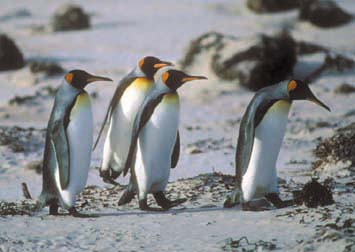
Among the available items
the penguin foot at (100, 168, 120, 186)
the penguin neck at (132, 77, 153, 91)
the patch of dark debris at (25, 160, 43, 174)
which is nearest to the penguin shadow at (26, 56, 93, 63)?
the patch of dark debris at (25, 160, 43, 174)

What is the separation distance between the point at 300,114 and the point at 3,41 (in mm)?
7561

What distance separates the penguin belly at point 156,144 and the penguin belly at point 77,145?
49 cm

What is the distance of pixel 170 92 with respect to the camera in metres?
6.80

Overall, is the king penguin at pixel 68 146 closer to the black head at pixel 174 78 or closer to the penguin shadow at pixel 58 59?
the black head at pixel 174 78

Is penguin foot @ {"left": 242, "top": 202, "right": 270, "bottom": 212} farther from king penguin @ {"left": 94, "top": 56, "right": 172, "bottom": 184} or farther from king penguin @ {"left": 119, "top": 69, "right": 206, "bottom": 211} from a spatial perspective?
king penguin @ {"left": 94, "top": 56, "right": 172, "bottom": 184}

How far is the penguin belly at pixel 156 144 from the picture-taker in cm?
679

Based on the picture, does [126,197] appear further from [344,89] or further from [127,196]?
[344,89]

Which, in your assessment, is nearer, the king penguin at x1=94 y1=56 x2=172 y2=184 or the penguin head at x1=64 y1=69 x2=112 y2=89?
the penguin head at x1=64 y1=69 x2=112 y2=89

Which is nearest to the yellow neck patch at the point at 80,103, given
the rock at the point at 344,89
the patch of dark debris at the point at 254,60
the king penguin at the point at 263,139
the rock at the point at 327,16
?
the king penguin at the point at 263,139

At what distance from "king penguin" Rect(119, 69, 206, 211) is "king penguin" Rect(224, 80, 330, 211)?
63 centimetres

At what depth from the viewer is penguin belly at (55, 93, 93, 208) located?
661cm

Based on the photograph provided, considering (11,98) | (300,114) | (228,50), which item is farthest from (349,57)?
(11,98)

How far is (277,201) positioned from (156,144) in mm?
1149

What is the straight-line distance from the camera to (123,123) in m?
8.00
